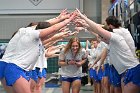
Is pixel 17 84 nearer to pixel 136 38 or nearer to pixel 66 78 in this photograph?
pixel 66 78

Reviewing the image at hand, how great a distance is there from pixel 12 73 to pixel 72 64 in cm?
271

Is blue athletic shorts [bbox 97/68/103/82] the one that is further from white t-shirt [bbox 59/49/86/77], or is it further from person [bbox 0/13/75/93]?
person [bbox 0/13/75/93]

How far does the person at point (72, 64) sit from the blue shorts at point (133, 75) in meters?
2.44

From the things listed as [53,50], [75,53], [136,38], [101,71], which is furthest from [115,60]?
[53,50]

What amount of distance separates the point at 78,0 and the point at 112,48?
15368 millimetres

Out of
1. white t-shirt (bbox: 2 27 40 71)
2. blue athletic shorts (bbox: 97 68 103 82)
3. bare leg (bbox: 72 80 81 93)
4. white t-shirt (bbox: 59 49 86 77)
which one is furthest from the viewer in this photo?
blue athletic shorts (bbox: 97 68 103 82)

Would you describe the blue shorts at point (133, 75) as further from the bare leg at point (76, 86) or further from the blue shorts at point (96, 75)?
the blue shorts at point (96, 75)

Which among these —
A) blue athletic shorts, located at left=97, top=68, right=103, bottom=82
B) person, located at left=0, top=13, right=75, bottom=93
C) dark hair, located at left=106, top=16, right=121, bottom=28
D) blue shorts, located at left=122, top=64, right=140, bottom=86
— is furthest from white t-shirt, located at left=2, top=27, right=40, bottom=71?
blue athletic shorts, located at left=97, top=68, right=103, bottom=82

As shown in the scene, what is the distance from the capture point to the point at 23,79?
517cm

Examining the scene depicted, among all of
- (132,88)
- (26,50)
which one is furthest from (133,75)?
(26,50)

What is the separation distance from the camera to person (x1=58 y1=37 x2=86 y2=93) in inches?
300

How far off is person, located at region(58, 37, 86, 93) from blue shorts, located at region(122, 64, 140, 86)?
8.00ft

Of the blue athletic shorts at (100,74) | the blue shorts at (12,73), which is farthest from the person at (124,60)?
the blue athletic shorts at (100,74)

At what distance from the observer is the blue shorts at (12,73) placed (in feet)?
16.8
